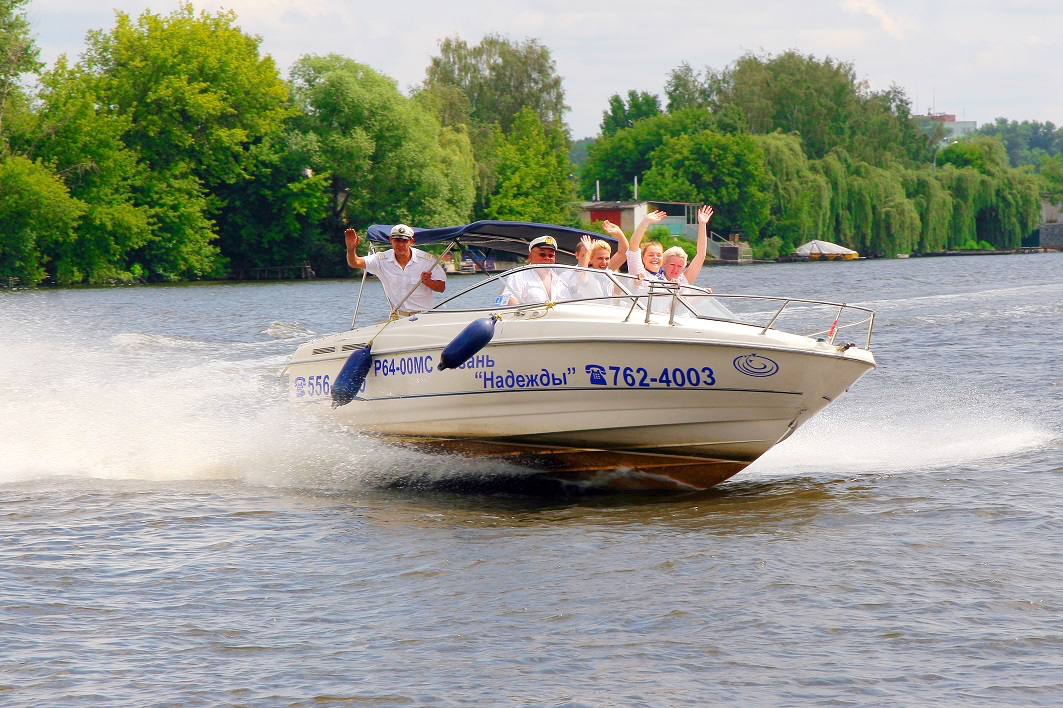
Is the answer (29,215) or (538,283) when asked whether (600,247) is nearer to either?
(538,283)

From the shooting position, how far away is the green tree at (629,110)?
Result: 400 feet

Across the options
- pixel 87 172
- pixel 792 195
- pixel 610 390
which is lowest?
pixel 610 390

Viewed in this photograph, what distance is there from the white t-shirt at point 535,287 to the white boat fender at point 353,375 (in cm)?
126

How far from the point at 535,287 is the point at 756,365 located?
180cm

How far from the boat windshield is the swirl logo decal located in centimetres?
54

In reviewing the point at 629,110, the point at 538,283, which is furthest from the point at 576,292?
the point at 629,110

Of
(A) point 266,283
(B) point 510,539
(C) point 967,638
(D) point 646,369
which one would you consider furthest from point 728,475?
(A) point 266,283

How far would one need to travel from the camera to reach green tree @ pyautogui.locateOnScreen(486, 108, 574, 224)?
6750 cm

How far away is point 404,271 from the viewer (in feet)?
32.5

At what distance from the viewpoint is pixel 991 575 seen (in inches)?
277

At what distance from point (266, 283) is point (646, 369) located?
162 feet

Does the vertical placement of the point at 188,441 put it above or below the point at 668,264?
below

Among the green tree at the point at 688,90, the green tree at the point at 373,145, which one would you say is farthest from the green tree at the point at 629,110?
the green tree at the point at 373,145

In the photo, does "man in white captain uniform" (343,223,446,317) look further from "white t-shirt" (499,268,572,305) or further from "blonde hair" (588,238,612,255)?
"blonde hair" (588,238,612,255)
